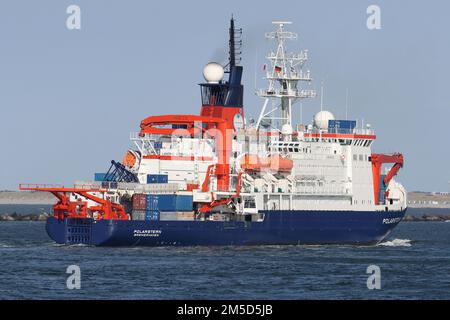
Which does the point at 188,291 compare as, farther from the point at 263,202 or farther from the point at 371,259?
the point at 263,202

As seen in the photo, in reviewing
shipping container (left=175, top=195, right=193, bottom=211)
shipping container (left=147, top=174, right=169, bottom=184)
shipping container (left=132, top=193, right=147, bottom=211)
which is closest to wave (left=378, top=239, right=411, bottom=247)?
shipping container (left=175, top=195, right=193, bottom=211)

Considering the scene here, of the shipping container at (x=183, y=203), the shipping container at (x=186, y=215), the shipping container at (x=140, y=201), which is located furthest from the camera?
the shipping container at (x=186, y=215)

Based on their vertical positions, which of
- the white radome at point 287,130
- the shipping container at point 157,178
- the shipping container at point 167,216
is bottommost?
the shipping container at point 167,216

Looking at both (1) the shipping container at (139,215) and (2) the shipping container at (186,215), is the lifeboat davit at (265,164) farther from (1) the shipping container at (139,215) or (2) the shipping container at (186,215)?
(1) the shipping container at (139,215)

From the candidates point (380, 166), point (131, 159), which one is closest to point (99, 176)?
point (131, 159)

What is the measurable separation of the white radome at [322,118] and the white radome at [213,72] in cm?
735

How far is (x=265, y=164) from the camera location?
7275 centimetres

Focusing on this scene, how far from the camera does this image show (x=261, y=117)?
76438 mm

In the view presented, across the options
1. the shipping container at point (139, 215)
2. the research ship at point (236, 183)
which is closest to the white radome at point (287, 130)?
the research ship at point (236, 183)

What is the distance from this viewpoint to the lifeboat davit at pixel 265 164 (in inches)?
2864

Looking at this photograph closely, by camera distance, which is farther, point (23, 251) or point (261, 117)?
point (261, 117)

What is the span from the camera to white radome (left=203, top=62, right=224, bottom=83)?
77562 millimetres
